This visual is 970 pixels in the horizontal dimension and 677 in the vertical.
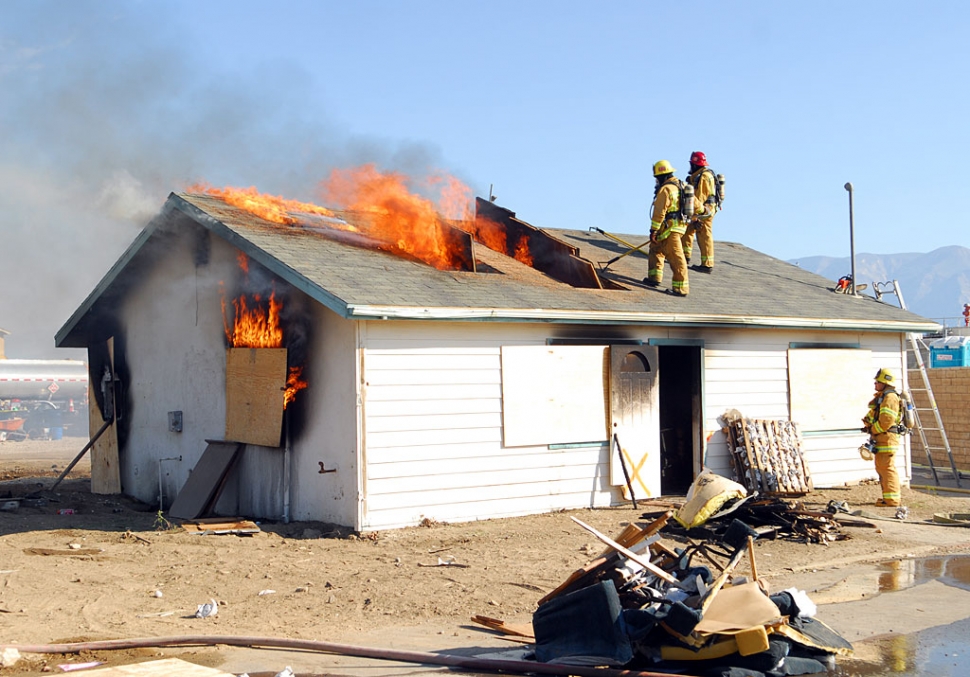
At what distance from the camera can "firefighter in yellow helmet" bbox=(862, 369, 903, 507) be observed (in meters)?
13.7

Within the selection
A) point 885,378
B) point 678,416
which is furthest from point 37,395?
point 885,378

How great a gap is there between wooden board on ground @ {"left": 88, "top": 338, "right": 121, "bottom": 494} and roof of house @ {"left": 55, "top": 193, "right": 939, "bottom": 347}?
37.5 inches

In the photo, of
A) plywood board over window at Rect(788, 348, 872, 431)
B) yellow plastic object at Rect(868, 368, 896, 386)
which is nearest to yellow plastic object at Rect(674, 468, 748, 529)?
yellow plastic object at Rect(868, 368, 896, 386)

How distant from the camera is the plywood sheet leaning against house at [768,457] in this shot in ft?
45.8

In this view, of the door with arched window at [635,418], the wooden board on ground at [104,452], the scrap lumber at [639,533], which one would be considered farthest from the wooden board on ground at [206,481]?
the scrap lumber at [639,533]

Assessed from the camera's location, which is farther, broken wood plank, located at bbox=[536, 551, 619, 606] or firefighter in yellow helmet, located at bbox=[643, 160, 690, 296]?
firefighter in yellow helmet, located at bbox=[643, 160, 690, 296]

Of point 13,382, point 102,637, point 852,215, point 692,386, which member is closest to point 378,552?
point 102,637

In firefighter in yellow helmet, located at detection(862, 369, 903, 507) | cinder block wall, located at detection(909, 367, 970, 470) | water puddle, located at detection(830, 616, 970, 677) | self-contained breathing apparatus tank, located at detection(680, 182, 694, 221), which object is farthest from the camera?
cinder block wall, located at detection(909, 367, 970, 470)

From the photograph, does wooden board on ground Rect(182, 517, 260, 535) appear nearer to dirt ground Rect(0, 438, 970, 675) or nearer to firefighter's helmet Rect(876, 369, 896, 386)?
dirt ground Rect(0, 438, 970, 675)

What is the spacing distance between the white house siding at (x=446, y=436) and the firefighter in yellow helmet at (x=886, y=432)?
15.7ft

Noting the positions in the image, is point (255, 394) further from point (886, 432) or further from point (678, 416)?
point (886, 432)

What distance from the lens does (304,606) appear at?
8.00m

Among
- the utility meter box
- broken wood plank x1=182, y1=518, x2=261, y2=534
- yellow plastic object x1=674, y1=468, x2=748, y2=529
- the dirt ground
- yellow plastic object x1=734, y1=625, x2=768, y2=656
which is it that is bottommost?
the dirt ground

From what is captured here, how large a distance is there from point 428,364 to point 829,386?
770 centimetres
